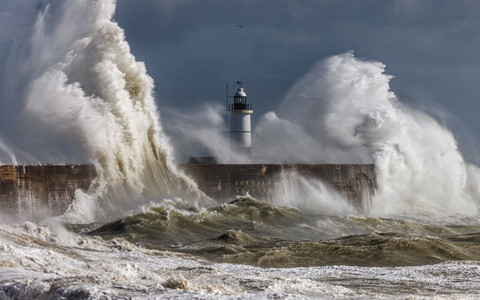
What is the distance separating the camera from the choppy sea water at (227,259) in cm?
506

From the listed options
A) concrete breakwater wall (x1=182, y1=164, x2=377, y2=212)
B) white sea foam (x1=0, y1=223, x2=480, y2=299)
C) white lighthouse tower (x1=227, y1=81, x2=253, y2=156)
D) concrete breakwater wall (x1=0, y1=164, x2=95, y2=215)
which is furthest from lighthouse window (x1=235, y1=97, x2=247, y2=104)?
white sea foam (x1=0, y1=223, x2=480, y2=299)

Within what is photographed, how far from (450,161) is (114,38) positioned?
15.4m

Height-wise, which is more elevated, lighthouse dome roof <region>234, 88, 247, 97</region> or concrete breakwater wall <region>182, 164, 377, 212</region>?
lighthouse dome roof <region>234, 88, 247, 97</region>

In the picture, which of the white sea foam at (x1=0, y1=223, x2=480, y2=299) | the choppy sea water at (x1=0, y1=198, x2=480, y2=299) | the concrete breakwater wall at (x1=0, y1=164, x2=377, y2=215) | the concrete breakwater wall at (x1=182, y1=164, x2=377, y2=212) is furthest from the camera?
the concrete breakwater wall at (x1=182, y1=164, x2=377, y2=212)

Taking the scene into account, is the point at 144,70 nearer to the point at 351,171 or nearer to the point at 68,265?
the point at 351,171

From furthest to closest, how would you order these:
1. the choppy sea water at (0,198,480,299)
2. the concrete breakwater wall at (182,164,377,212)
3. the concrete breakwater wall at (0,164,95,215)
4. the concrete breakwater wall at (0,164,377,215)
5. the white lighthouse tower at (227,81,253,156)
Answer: the white lighthouse tower at (227,81,253,156) → the concrete breakwater wall at (182,164,377,212) → the concrete breakwater wall at (0,164,377,215) → the concrete breakwater wall at (0,164,95,215) → the choppy sea water at (0,198,480,299)

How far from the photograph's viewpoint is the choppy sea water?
5.06m

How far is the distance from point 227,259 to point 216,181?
809 centimetres

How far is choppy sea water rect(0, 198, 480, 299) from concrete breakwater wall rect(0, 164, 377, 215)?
1154 millimetres

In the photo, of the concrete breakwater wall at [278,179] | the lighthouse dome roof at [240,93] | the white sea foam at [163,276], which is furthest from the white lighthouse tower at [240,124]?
the white sea foam at [163,276]

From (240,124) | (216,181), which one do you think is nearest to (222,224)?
(216,181)

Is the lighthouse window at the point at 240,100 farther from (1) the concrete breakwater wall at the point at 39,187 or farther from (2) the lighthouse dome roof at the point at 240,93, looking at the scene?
(1) the concrete breakwater wall at the point at 39,187

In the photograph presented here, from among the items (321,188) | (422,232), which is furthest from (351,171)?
(422,232)

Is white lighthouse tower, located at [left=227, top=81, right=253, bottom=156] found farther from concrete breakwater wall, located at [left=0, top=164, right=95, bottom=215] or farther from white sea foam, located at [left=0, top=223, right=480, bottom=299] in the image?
white sea foam, located at [left=0, top=223, right=480, bottom=299]
